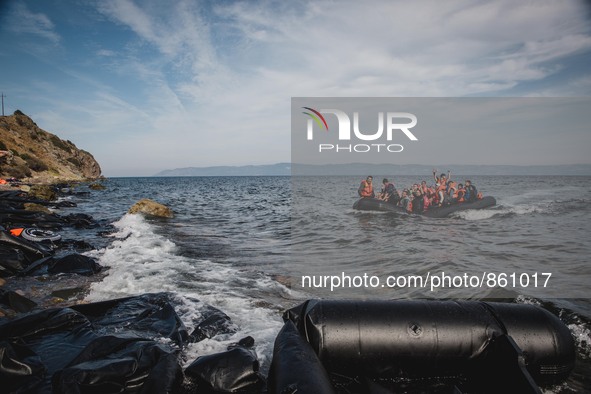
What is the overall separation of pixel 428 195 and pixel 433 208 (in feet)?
3.64

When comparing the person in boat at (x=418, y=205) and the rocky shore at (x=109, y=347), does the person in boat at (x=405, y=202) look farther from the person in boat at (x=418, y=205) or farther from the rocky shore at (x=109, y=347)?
the rocky shore at (x=109, y=347)

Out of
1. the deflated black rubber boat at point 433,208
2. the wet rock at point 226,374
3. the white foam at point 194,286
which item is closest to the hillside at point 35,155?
the white foam at point 194,286

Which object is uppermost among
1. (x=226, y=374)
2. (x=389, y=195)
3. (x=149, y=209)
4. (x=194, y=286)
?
(x=389, y=195)

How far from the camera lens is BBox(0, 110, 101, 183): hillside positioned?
36.0m

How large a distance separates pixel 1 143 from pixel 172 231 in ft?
137

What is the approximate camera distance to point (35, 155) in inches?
1980

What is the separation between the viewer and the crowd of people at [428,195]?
19672 millimetres

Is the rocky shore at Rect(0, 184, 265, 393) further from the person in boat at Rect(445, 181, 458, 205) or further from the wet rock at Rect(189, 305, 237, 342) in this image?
the person in boat at Rect(445, 181, 458, 205)

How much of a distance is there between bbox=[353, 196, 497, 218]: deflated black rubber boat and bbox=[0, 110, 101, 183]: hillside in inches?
1192

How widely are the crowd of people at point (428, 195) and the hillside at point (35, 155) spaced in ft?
104

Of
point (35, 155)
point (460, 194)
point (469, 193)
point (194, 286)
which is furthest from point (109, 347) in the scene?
point (35, 155)

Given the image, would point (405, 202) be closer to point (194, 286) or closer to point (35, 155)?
point (194, 286)

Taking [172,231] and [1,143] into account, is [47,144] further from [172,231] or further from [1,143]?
[172,231]

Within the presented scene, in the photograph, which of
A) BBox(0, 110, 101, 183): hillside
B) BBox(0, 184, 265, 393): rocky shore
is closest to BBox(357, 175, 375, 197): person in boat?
BBox(0, 184, 265, 393): rocky shore
